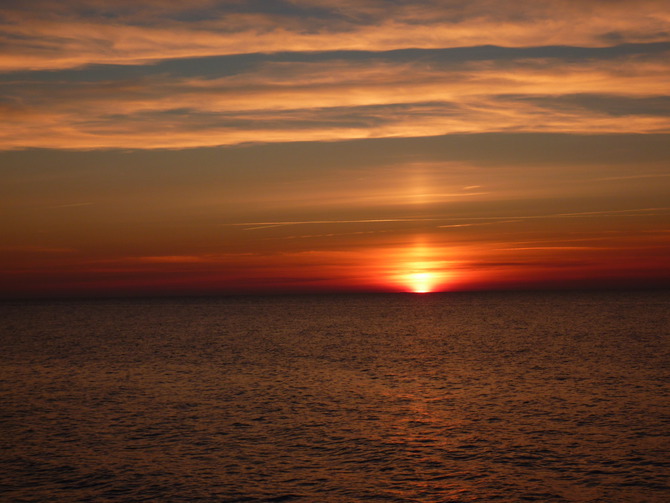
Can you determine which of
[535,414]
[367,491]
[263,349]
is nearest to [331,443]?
[367,491]

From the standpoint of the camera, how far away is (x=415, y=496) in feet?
89.9

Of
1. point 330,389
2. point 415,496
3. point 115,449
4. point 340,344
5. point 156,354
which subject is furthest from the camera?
point 340,344

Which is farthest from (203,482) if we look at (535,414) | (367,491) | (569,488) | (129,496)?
(535,414)

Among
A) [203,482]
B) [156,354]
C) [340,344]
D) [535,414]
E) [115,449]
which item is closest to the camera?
[203,482]

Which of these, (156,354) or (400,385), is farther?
(156,354)

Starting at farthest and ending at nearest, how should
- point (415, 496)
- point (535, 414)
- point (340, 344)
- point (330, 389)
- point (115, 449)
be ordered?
point (340, 344), point (330, 389), point (535, 414), point (115, 449), point (415, 496)

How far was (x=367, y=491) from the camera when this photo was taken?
28047 mm

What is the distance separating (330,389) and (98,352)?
50.2 m

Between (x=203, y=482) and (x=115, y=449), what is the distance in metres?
8.06

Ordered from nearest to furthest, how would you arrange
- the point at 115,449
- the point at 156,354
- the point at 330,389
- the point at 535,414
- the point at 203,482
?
the point at 203,482 → the point at 115,449 → the point at 535,414 → the point at 330,389 → the point at 156,354

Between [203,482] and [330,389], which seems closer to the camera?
[203,482]

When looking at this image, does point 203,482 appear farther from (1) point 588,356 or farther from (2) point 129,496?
(1) point 588,356

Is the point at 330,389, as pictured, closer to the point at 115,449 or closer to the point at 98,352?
the point at 115,449

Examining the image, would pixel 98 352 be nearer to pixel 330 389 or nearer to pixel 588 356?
pixel 330 389
